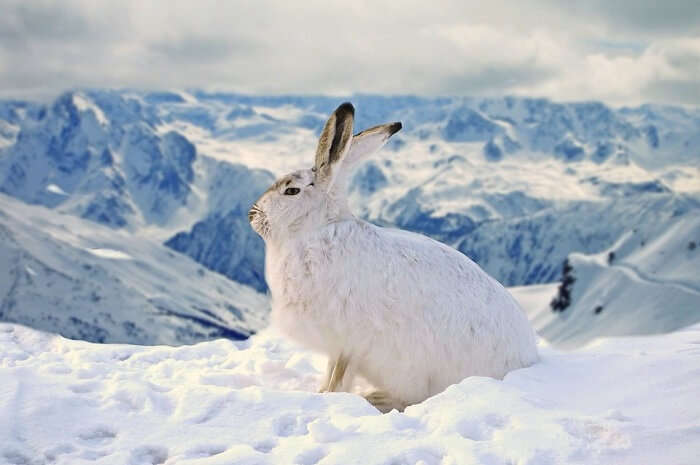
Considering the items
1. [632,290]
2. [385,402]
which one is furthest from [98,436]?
[632,290]

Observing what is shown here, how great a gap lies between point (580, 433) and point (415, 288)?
113 inches

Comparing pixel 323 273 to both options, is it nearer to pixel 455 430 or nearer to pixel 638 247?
pixel 455 430

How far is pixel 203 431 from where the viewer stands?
20.4 feet

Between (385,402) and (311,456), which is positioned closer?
(311,456)

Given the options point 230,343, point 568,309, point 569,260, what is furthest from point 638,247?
point 230,343

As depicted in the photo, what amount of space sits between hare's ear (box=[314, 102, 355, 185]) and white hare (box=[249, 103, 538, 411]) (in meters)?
0.01

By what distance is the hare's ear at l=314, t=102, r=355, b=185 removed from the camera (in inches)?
317

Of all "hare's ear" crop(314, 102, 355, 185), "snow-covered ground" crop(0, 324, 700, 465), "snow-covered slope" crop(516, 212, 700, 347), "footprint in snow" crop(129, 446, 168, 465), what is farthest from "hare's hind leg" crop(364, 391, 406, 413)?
"snow-covered slope" crop(516, 212, 700, 347)

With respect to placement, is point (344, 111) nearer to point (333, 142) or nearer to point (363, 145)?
point (333, 142)

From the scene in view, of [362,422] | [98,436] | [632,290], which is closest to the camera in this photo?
[98,436]

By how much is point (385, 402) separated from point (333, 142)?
3121 mm

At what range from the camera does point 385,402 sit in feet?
28.1

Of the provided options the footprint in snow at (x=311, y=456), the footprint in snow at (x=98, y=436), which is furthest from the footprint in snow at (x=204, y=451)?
the footprint in snow at (x=98, y=436)

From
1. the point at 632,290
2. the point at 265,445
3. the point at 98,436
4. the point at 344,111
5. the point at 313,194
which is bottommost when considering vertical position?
the point at 632,290
